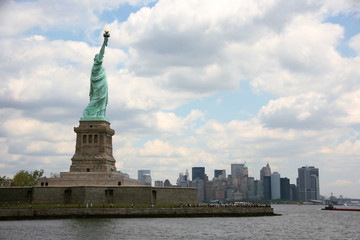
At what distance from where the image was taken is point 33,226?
5762cm

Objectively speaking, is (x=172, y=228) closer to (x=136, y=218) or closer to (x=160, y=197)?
Result: (x=136, y=218)

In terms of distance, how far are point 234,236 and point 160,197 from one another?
2504 centimetres

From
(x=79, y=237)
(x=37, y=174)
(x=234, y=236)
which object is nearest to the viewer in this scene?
(x=79, y=237)

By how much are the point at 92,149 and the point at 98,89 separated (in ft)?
32.6

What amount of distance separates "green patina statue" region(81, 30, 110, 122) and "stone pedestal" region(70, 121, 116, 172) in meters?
2.23

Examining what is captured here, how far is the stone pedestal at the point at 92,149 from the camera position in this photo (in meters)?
77.6

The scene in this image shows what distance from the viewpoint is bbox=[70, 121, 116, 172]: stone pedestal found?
77562mm

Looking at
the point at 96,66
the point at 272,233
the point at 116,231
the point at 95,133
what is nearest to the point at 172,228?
the point at 116,231

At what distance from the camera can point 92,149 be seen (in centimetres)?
7862

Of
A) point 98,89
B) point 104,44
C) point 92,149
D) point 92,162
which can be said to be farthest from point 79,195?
point 104,44

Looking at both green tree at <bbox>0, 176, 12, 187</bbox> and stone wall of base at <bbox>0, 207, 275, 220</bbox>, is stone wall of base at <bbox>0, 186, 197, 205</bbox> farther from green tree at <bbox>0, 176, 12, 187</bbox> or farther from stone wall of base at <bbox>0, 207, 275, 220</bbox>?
green tree at <bbox>0, 176, 12, 187</bbox>

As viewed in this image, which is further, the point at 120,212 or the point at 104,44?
the point at 104,44

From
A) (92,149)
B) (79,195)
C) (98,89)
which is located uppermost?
(98,89)

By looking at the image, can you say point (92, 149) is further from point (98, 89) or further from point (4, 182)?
point (4, 182)
